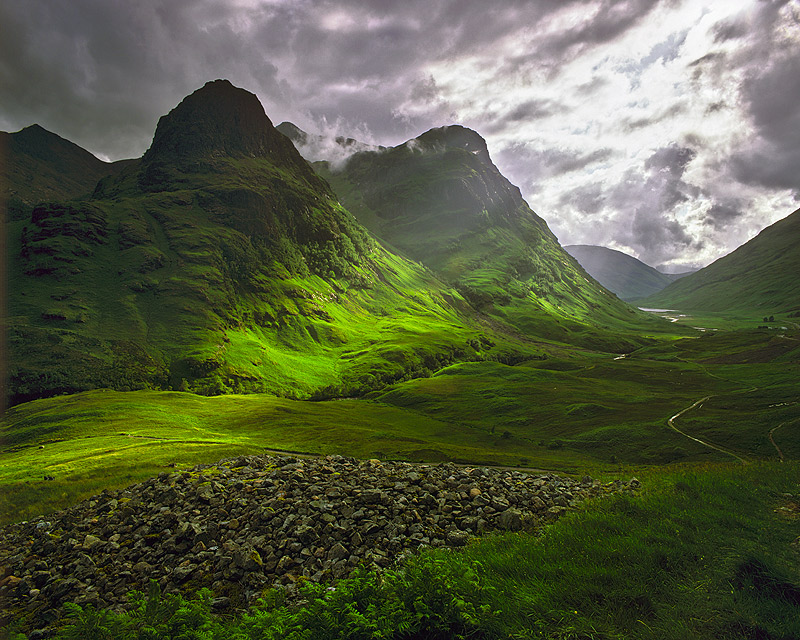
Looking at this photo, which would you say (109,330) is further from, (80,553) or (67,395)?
(80,553)

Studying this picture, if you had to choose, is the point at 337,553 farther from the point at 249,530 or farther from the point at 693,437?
the point at 693,437

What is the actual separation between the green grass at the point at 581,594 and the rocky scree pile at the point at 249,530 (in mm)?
3958

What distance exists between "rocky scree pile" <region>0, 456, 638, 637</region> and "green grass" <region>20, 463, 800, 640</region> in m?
3.96

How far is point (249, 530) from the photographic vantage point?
16375 millimetres

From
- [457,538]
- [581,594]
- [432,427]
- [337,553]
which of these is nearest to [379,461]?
[337,553]

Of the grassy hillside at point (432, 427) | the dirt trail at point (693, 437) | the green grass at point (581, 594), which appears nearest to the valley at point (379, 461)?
the green grass at point (581, 594)

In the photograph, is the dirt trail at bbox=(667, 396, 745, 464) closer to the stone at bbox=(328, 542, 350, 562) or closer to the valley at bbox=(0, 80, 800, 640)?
the valley at bbox=(0, 80, 800, 640)

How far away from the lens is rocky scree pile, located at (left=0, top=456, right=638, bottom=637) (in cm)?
1402

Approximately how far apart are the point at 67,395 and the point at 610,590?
15470 centimetres

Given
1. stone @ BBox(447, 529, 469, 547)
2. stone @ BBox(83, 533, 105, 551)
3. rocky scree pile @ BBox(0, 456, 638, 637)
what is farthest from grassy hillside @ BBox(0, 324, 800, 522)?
stone @ BBox(447, 529, 469, 547)

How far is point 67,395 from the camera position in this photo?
11619 cm

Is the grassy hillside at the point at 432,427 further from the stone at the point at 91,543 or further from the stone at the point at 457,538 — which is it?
the stone at the point at 457,538

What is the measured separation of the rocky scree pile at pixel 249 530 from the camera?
14.0 meters

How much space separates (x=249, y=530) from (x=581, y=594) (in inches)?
547
